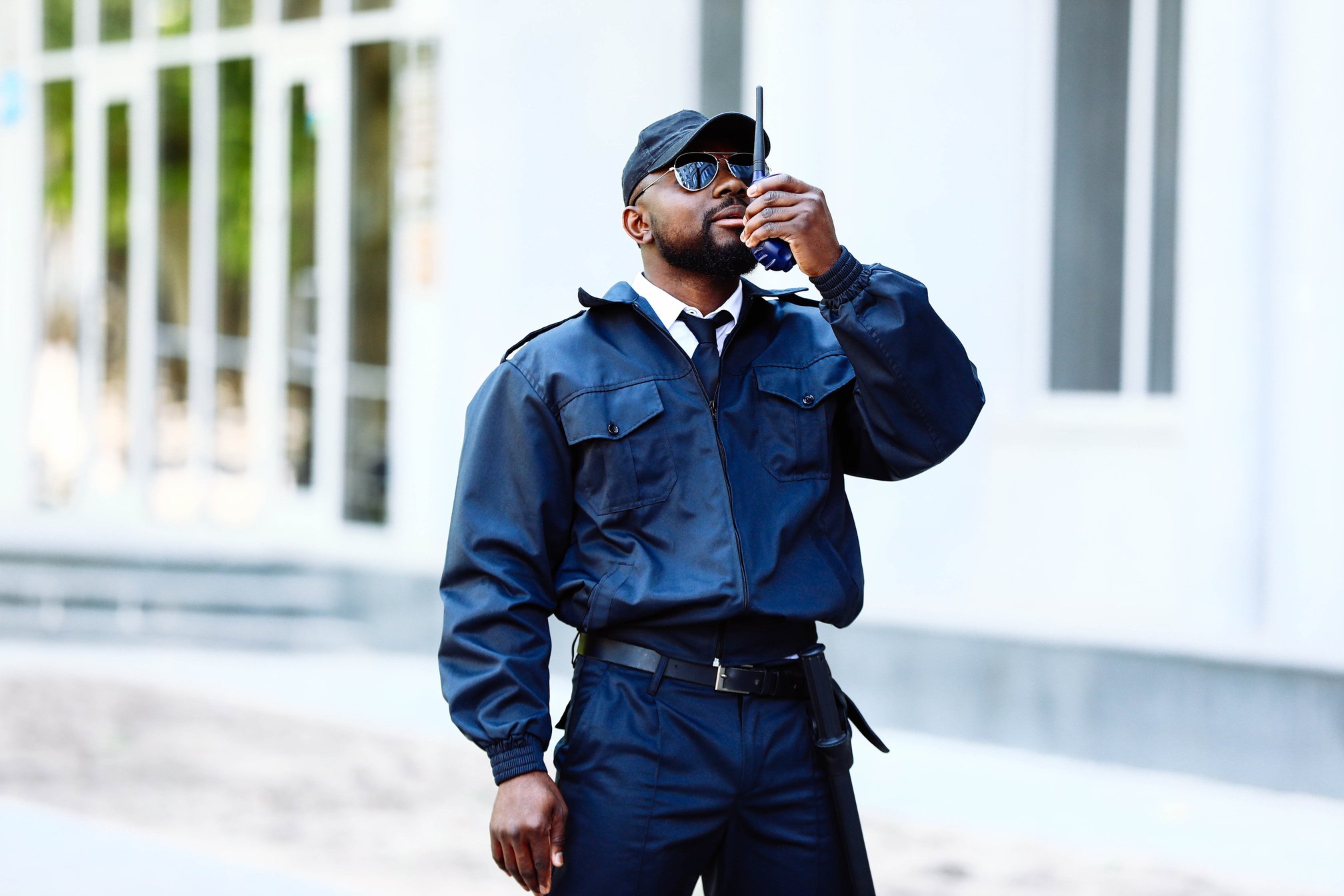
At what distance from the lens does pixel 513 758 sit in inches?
109

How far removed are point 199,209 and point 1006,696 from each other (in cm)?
732

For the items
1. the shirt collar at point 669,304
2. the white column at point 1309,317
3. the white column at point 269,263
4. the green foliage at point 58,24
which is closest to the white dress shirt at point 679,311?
the shirt collar at point 669,304

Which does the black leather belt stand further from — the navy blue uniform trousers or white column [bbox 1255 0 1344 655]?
white column [bbox 1255 0 1344 655]

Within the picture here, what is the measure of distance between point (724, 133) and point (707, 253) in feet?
0.70

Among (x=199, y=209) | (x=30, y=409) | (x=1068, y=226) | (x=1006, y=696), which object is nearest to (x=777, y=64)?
(x=1068, y=226)

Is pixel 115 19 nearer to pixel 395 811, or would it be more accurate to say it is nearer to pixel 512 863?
pixel 395 811

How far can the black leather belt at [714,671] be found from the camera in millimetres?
2818

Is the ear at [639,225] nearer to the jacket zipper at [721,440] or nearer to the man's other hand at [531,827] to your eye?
the jacket zipper at [721,440]

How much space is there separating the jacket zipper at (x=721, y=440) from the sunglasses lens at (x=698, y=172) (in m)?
0.24

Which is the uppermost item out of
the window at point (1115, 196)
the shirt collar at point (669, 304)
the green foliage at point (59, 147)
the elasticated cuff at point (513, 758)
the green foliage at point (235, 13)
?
the green foliage at point (235, 13)

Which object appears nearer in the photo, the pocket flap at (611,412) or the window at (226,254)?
the pocket flap at (611,412)

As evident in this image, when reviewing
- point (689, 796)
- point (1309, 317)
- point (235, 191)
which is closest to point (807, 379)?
point (689, 796)

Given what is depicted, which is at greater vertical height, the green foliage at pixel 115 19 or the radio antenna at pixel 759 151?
the green foliage at pixel 115 19

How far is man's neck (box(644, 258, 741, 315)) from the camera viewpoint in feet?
9.73
